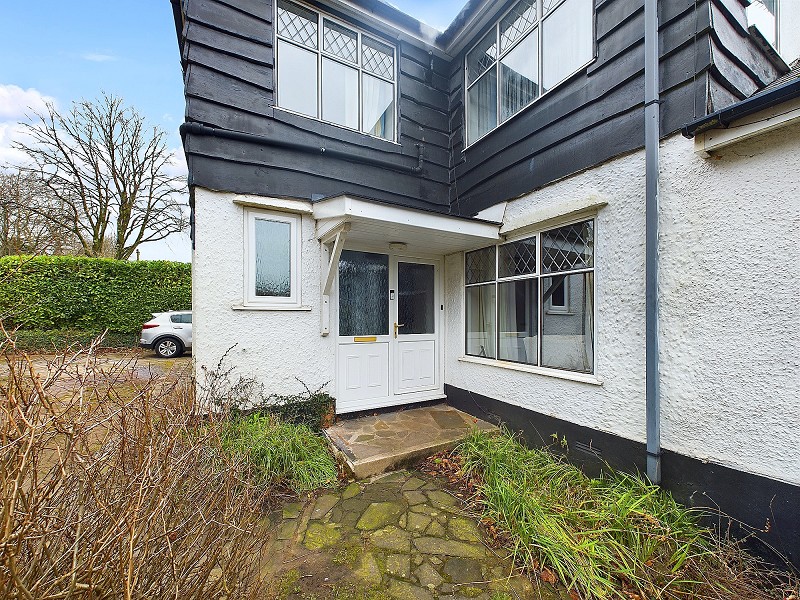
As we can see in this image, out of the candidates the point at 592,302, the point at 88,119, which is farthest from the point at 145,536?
the point at 88,119

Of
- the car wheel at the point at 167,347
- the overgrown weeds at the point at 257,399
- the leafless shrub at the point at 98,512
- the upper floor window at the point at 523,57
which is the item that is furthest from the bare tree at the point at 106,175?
the leafless shrub at the point at 98,512

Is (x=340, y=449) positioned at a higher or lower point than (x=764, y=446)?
lower

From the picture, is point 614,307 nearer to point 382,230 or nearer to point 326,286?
point 382,230

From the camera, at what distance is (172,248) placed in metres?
14.9

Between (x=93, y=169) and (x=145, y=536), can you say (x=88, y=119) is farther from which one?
(x=145, y=536)

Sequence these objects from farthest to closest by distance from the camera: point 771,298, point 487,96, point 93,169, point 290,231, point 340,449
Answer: point 93,169 < point 487,96 < point 290,231 < point 340,449 < point 771,298

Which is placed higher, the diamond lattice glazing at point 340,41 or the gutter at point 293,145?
the diamond lattice glazing at point 340,41

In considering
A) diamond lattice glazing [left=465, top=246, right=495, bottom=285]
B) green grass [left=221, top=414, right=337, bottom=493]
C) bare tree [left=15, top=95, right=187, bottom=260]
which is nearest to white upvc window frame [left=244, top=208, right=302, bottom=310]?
green grass [left=221, top=414, right=337, bottom=493]

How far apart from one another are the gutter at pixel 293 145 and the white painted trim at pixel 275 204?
27.6 inches

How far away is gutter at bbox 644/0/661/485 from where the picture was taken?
113 inches

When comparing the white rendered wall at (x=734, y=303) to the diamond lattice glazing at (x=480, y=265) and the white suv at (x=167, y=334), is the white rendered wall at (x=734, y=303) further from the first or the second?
the white suv at (x=167, y=334)

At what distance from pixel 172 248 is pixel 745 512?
18.1 meters

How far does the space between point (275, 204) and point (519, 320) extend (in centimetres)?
349

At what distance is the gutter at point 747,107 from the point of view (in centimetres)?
215
